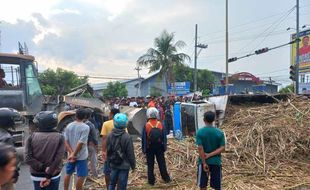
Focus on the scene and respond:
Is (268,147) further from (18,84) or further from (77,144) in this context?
(18,84)

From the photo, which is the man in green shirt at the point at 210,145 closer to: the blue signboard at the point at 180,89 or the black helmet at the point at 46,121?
the black helmet at the point at 46,121

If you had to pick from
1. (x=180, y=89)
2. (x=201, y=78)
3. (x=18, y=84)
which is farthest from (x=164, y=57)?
(x=18, y=84)

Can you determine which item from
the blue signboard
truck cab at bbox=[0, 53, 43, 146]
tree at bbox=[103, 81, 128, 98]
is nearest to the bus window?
truck cab at bbox=[0, 53, 43, 146]

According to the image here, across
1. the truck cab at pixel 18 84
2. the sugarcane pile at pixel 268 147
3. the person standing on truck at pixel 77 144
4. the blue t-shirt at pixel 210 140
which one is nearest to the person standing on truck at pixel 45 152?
the person standing on truck at pixel 77 144

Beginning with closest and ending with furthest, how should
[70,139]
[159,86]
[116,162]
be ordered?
[116,162] < [70,139] < [159,86]

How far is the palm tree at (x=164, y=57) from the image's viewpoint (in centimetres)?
4100

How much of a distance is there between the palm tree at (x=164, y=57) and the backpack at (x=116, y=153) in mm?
34875

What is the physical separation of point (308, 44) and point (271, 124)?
3565 cm

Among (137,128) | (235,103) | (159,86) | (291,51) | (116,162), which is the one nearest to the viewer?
(116,162)

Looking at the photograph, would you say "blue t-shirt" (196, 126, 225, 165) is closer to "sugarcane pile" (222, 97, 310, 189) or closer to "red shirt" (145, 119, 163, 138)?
"sugarcane pile" (222, 97, 310, 189)

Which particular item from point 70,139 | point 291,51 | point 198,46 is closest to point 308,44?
point 291,51

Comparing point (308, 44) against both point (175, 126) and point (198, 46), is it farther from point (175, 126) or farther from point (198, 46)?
point (175, 126)

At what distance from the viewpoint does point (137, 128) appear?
15.8 metres

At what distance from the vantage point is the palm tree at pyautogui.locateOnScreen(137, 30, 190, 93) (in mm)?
41000
